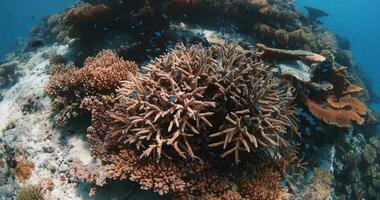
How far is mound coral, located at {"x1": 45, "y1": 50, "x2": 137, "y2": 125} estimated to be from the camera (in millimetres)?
5969

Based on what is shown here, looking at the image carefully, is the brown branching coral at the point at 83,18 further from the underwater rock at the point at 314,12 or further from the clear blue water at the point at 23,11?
the clear blue water at the point at 23,11

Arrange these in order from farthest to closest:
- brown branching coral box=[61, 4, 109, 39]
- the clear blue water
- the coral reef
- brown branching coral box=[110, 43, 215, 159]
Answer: the clear blue water → brown branching coral box=[61, 4, 109, 39] → the coral reef → brown branching coral box=[110, 43, 215, 159]

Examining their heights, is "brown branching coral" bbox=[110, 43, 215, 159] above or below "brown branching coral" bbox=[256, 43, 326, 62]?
above

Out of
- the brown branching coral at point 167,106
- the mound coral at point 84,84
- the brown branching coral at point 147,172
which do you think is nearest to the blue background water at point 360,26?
the mound coral at point 84,84

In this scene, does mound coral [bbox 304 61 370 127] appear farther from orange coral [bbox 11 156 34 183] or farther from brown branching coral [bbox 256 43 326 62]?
orange coral [bbox 11 156 34 183]

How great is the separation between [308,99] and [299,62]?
1.50 metres

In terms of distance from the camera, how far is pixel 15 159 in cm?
655

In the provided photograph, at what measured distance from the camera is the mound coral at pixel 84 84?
5969 mm

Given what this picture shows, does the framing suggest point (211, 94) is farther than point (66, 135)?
No

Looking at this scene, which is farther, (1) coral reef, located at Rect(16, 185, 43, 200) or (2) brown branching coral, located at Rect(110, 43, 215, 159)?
(1) coral reef, located at Rect(16, 185, 43, 200)

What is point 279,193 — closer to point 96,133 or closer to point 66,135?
point 96,133

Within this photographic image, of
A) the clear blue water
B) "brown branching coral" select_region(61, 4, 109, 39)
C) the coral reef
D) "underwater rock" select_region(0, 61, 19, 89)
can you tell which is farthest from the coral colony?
the clear blue water

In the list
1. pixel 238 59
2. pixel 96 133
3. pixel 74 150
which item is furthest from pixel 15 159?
pixel 238 59

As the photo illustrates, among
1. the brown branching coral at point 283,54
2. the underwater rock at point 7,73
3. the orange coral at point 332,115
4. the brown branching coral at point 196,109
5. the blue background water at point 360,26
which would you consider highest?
the brown branching coral at point 196,109
